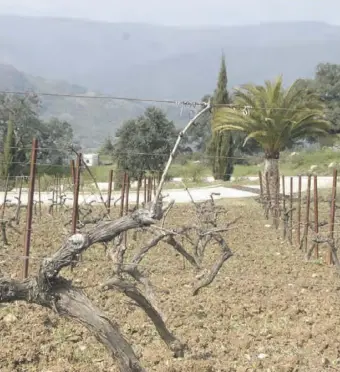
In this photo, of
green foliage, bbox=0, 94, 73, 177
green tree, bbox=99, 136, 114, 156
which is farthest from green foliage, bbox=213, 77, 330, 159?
green tree, bbox=99, 136, 114, 156

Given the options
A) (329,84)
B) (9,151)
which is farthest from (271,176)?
(329,84)

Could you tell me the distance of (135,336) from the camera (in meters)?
5.64

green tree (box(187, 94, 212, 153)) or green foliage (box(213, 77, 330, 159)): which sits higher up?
green tree (box(187, 94, 212, 153))

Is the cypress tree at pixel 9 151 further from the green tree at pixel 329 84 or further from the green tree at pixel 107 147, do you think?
the green tree at pixel 329 84

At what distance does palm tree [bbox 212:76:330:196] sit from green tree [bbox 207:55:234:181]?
1118 cm

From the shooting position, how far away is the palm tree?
55.9 feet

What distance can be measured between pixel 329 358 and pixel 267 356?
525 mm

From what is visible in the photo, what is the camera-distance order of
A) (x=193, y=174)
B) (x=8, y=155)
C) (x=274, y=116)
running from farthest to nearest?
(x=193, y=174), (x=8, y=155), (x=274, y=116)

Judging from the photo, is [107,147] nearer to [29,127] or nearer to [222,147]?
[29,127]

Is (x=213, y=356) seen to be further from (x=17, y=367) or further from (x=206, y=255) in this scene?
(x=206, y=255)

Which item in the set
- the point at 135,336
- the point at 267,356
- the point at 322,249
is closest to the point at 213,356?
the point at 267,356

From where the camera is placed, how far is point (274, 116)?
17000 mm

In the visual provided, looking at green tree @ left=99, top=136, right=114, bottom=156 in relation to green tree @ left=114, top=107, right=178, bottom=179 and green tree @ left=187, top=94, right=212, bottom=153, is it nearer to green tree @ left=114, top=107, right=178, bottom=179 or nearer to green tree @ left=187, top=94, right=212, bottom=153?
green tree @ left=187, top=94, right=212, bottom=153

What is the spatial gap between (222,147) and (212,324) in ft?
85.1
